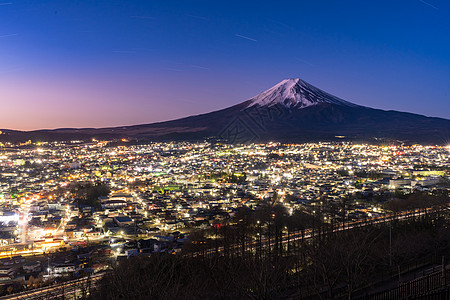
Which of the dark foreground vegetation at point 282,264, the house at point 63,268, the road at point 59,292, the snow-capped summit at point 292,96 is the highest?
the snow-capped summit at point 292,96

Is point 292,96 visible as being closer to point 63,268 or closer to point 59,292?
point 63,268

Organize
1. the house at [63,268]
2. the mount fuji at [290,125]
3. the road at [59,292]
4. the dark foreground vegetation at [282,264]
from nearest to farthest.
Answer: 1. the dark foreground vegetation at [282,264]
2. the road at [59,292]
3. the house at [63,268]
4. the mount fuji at [290,125]

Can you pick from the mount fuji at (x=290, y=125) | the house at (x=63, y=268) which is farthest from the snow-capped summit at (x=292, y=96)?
the house at (x=63, y=268)

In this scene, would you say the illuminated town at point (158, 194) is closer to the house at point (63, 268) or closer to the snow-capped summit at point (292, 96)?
the house at point (63, 268)

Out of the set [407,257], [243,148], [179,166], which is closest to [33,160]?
[179,166]

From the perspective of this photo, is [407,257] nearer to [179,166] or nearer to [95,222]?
[95,222]

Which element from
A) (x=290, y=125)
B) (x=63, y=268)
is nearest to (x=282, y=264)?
(x=63, y=268)
